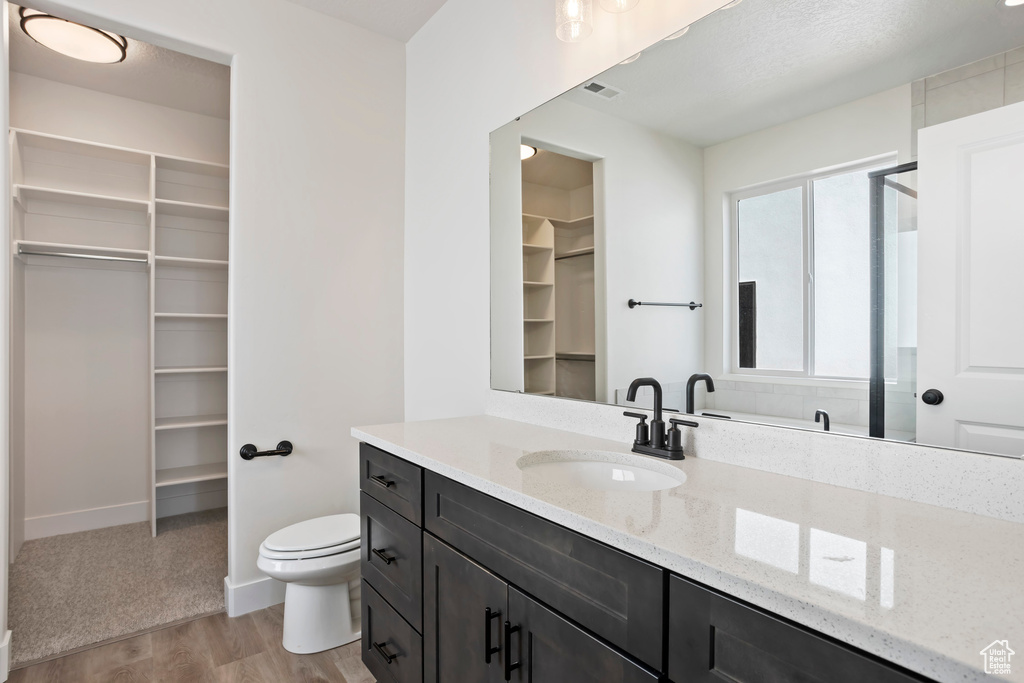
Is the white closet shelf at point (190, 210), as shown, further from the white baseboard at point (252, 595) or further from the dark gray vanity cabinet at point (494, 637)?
the dark gray vanity cabinet at point (494, 637)

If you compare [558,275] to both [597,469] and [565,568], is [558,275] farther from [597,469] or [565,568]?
[565,568]

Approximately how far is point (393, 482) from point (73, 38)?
8.65 ft

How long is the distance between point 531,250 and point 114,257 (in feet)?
8.97

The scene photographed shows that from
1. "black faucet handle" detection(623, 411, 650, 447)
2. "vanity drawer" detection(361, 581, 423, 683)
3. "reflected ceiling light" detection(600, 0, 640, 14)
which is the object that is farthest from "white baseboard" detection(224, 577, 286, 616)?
"reflected ceiling light" detection(600, 0, 640, 14)

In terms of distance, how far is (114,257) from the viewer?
324 centimetres

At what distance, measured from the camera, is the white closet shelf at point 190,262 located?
321 cm

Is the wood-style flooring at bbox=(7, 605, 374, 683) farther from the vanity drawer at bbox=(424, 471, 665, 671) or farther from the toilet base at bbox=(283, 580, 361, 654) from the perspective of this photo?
the vanity drawer at bbox=(424, 471, 665, 671)

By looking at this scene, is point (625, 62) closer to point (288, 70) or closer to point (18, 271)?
point (288, 70)

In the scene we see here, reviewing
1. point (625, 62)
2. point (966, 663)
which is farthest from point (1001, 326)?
point (625, 62)

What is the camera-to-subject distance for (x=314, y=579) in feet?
6.73

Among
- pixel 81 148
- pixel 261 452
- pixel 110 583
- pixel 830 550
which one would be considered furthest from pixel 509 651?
pixel 81 148

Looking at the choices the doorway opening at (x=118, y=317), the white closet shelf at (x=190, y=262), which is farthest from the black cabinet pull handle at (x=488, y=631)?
the white closet shelf at (x=190, y=262)

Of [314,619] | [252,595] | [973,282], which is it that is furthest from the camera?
[252,595]

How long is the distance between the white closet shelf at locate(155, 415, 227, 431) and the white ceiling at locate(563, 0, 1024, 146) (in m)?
2.98
